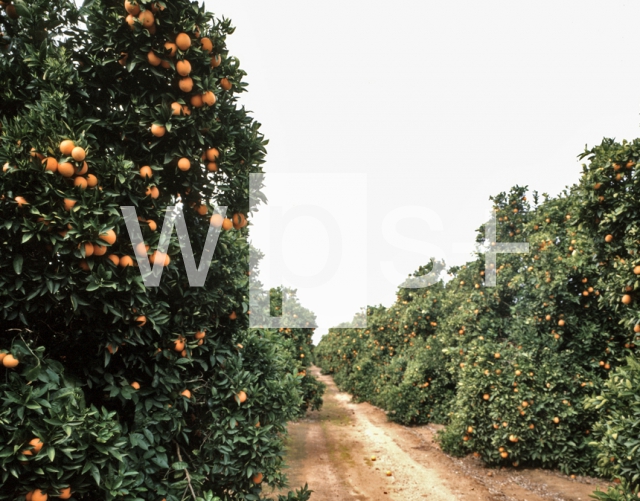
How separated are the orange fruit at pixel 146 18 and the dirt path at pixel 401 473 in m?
6.35

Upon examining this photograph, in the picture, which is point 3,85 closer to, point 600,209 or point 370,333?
point 600,209

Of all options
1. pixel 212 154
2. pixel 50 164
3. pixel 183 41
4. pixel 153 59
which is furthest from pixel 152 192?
pixel 183 41

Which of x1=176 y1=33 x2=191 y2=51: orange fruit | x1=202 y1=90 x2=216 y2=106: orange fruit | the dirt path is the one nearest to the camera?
x1=176 y1=33 x2=191 y2=51: orange fruit

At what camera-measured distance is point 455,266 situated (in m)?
14.7

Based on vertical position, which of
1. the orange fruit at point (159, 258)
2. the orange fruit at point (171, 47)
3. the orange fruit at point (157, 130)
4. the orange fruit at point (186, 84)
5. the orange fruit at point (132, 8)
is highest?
the orange fruit at point (132, 8)

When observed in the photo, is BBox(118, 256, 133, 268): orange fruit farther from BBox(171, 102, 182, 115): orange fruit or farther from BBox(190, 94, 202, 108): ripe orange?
BBox(190, 94, 202, 108): ripe orange

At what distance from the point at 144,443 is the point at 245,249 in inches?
58.1

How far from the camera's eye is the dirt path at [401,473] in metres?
6.73

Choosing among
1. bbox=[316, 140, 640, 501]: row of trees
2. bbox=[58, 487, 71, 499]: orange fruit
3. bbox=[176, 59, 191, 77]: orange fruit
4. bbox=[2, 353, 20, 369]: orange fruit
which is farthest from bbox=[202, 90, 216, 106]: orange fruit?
bbox=[316, 140, 640, 501]: row of trees

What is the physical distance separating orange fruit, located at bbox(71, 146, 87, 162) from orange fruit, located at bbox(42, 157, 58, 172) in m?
0.09

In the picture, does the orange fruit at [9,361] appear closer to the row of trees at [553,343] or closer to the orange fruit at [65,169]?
the orange fruit at [65,169]

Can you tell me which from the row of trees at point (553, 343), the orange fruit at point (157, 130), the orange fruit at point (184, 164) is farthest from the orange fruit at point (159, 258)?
the row of trees at point (553, 343)

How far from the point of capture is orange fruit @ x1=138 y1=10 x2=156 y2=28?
2.77 metres

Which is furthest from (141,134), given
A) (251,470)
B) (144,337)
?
(251,470)
